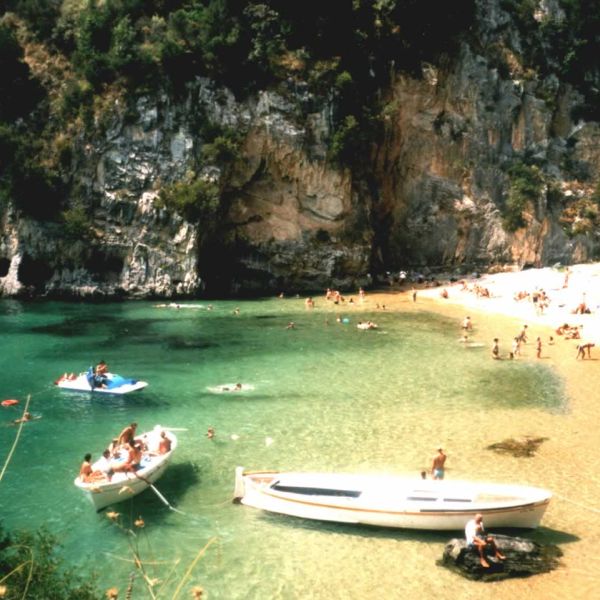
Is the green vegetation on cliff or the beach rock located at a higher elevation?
the green vegetation on cliff

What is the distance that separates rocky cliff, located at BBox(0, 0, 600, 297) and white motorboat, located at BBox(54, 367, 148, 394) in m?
24.1

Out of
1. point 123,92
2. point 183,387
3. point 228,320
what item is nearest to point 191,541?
point 183,387

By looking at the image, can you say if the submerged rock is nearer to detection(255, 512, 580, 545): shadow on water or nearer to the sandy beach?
the sandy beach

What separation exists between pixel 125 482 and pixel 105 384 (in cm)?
1131

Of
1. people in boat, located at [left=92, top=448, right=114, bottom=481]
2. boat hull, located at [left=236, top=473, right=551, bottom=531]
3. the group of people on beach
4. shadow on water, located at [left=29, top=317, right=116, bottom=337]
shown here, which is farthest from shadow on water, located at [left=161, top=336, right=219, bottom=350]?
boat hull, located at [left=236, top=473, right=551, bottom=531]

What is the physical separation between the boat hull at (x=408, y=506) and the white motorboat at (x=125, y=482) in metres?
2.90

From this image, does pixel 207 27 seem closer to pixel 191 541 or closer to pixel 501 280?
pixel 501 280

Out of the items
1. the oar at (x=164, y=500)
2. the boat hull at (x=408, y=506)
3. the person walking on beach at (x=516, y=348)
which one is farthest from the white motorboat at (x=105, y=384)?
the person walking on beach at (x=516, y=348)

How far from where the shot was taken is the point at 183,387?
2792cm

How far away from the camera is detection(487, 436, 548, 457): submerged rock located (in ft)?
66.5

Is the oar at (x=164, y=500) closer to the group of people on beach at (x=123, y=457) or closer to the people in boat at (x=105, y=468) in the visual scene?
the group of people on beach at (x=123, y=457)

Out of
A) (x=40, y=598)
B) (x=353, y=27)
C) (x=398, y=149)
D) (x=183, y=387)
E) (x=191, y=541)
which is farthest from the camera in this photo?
(x=398, y=149)

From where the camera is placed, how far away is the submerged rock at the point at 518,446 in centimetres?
2027

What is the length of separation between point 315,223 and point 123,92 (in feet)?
61.3
